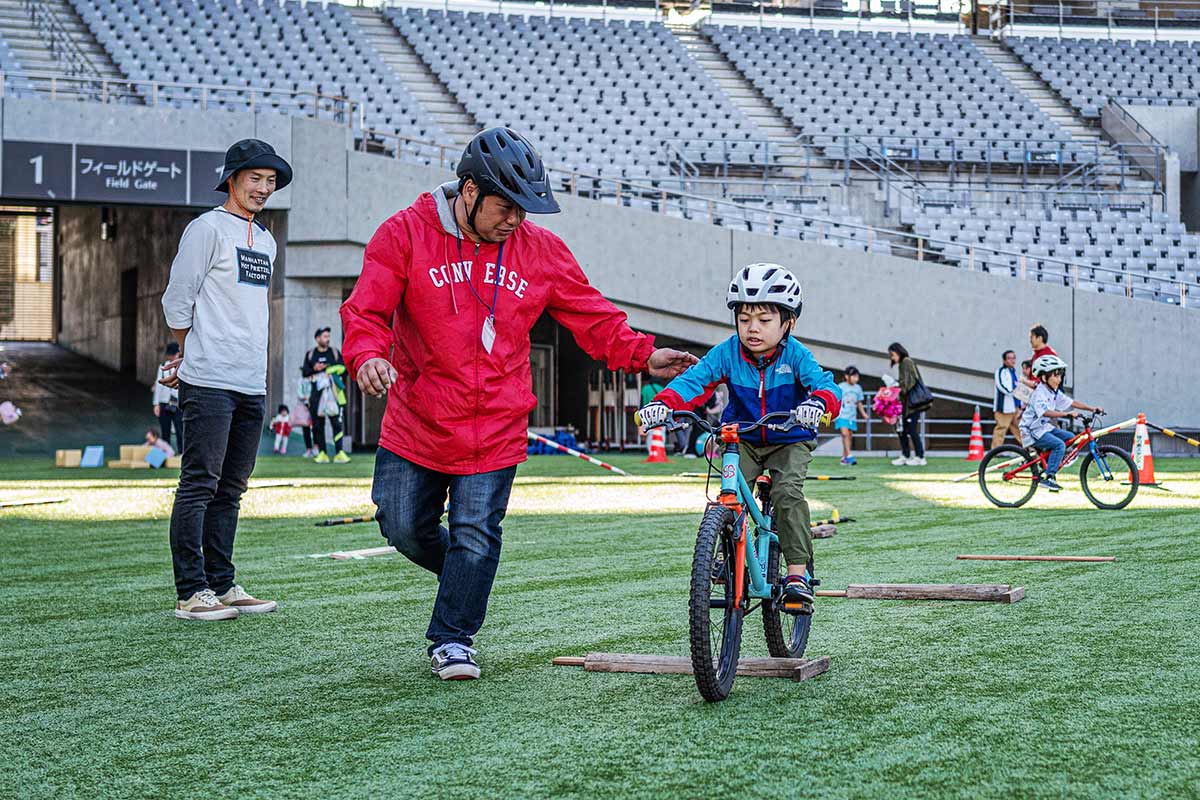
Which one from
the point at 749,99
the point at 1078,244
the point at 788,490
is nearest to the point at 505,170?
the point at 788,490

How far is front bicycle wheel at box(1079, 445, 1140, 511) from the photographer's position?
12.9 m

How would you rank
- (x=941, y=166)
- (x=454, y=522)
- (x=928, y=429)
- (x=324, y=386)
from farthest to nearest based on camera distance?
(x=941, y=166)
(x=928, y=429)
(x=324, y=386)
(x=454, y=522)

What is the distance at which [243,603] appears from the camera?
22.1 feet

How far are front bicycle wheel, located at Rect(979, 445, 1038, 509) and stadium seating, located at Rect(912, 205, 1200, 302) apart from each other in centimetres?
1387

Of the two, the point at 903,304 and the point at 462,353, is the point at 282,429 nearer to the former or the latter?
the point at 903,304

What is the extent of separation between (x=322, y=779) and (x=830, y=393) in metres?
2.34

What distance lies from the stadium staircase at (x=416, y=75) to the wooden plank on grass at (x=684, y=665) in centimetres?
2570

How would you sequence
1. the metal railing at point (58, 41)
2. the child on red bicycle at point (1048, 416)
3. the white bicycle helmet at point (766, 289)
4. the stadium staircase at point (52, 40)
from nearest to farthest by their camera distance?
the white bicycle helmet at point (766, 289)
the child on red bicycle at point (1048, 416)
the metal railing at point (58, 41)
the stadium staircase at point (52, 40)

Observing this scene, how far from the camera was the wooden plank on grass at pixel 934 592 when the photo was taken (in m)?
6.89

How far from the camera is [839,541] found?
1023 cm

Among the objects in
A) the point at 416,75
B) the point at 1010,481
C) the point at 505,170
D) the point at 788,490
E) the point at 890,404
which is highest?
the point at 416,75

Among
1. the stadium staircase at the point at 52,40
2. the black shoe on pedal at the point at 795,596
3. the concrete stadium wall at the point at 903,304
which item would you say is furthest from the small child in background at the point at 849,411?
the black shoe on pedal at the point at 795,596

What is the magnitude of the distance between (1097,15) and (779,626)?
41.4 m

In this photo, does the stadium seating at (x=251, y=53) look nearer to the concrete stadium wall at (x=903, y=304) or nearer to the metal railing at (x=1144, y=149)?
the concrete stadium wall at (x=903, y=304)
